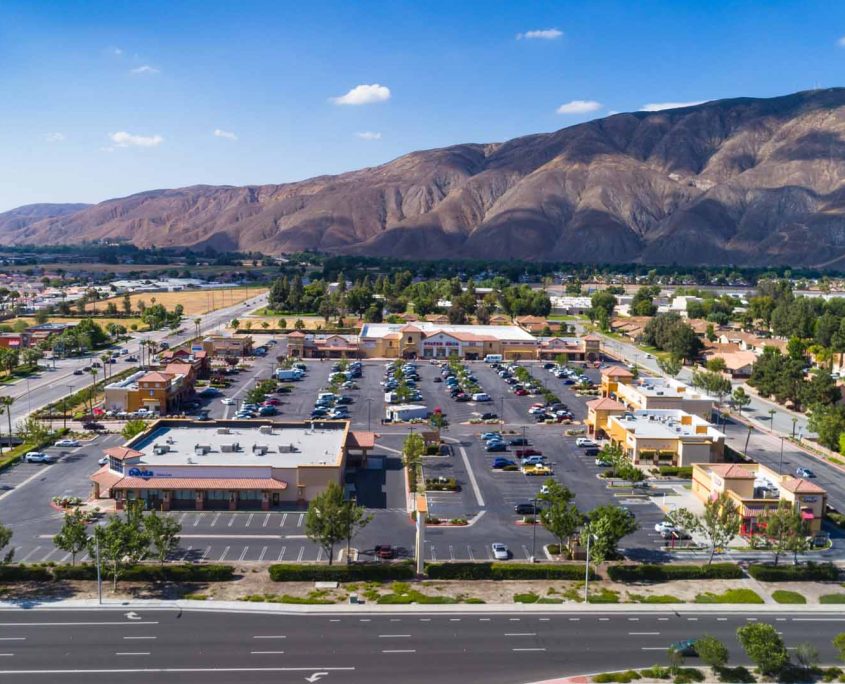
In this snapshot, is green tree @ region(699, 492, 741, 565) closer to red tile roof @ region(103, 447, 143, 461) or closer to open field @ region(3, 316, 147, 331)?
red tile roof @ region(103, 447, 143, 461)

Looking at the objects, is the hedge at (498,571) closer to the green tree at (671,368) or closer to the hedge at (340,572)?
the hedge at (340,572)

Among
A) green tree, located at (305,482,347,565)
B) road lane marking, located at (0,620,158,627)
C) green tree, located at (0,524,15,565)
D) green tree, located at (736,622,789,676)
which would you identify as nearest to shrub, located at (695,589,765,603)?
green tree, located at (736,622,789,676)

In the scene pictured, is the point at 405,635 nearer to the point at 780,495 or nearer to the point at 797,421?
the point at 780,495

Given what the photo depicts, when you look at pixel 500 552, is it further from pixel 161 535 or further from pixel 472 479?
pixel 161 535

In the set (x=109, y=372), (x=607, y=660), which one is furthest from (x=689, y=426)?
(x=109, y=372)

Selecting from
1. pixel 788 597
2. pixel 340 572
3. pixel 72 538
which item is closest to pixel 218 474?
pixel 72 538

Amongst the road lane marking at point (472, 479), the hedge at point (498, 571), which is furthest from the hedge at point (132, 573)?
the road lane marking at point (472, 479)

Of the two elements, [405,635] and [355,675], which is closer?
[355,675]
